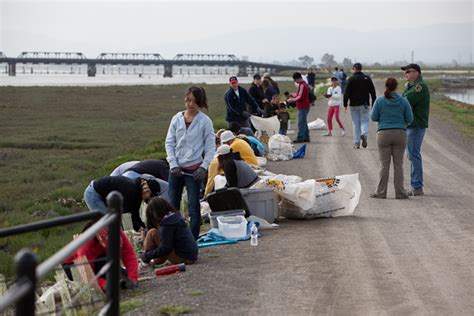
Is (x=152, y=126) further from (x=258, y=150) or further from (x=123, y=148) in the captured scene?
(x=258, y=150)

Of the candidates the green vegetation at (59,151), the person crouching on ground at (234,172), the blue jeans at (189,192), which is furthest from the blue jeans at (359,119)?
the blue jeans at (189,192)

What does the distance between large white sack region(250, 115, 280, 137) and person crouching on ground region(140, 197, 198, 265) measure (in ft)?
35.3

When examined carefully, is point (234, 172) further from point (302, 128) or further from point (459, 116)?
point (459, 116)

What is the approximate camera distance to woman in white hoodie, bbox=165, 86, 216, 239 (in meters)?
9.90

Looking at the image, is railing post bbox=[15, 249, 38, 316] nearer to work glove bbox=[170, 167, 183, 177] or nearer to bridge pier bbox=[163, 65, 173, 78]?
work glove bbox=[170, 167, 183, 177]

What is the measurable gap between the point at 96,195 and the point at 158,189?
28.5 inches

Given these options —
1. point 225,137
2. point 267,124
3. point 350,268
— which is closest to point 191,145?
point 350,268

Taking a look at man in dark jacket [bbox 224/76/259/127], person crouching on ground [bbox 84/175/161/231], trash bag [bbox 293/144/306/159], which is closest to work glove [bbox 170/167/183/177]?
person crouching on ground [bbox 84/175/161/231]

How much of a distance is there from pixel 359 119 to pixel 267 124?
Answer: 2096mm

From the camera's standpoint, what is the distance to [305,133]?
72.4 ft

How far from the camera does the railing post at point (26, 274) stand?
317 cm

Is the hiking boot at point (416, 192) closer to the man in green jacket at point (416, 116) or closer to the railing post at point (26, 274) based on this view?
the man in green jacket at point (416, 116)

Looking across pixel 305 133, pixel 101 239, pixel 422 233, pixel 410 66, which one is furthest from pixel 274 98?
pixel 101 239

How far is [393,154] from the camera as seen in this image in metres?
13.1
